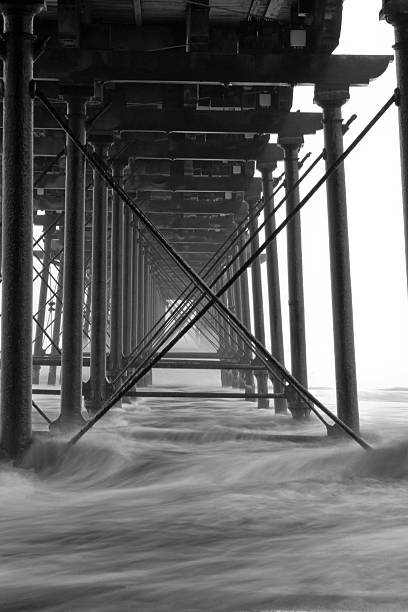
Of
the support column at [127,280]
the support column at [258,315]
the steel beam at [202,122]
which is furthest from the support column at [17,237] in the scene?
the support column at [127,280]

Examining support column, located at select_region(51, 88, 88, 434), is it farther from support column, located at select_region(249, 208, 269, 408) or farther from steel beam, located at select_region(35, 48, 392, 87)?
support column, located at select_region(249, 208, 269, 408)

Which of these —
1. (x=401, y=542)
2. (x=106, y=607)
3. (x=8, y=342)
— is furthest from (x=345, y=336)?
(x=106, y=607)

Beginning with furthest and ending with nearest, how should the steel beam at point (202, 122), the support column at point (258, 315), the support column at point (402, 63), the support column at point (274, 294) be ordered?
1. the support column at point (258, 315)
2. the support column at point (274, 294)
3. the steel beam at point (202, 122)
4. the support column at point (402, 63)

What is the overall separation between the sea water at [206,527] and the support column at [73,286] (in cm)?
42

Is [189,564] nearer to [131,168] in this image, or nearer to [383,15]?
[383,15]

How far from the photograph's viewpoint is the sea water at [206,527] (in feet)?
9.24

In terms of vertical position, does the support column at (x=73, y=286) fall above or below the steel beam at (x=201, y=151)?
below

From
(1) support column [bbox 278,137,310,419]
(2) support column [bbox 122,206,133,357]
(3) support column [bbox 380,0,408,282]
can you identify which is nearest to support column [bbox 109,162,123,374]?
(2) support column [bbox 122,206,133,357]

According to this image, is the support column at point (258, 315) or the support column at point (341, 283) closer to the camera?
the support column at point (341, 283)

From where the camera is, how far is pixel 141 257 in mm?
18125

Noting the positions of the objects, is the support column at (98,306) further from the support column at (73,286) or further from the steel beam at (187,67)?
the steel beam at (187,67)

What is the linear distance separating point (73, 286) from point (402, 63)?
3.66m

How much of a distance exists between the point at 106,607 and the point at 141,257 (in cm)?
1567

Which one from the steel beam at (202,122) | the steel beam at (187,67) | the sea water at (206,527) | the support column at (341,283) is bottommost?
the sea water at (206,527)
